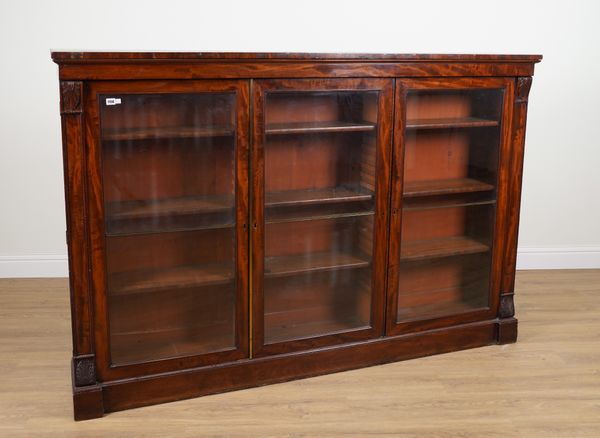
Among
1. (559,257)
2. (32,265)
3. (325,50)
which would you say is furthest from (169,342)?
(559,257)

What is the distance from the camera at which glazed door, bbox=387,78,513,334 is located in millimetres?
2682

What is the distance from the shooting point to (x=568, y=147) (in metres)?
3.80

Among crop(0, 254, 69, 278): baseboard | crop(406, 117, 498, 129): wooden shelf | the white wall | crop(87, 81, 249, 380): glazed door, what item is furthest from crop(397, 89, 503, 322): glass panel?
crop(0, 254, 69, 278): baseboard

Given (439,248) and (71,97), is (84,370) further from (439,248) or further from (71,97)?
(439,248)

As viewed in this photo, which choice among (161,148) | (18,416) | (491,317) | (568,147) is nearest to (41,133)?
(161,148)

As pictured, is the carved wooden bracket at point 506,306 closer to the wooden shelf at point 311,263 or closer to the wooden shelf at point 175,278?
the wooden shelf at point 311,263

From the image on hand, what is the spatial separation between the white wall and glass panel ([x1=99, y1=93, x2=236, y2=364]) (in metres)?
1.19

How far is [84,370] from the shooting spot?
2.30 meters

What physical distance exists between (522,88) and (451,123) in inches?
11.0

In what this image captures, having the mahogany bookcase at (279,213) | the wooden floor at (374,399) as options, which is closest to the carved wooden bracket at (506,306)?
the mahogany bookcase at (279,213)

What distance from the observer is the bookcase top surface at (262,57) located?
2.10 m

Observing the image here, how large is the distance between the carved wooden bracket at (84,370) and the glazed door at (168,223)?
0.03 m

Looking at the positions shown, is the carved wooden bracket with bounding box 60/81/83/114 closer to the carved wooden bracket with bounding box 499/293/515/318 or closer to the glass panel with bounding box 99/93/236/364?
the glass panel with bounding box 99/93/236/364

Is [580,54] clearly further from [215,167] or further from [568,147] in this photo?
[215,167]
